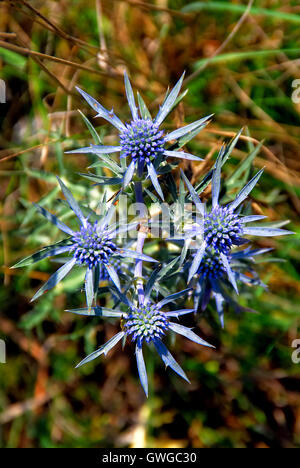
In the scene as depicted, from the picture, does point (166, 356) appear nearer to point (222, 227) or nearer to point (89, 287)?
point (89, 287)

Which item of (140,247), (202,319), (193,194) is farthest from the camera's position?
(202,319)

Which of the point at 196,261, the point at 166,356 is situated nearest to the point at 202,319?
the point at 166,356

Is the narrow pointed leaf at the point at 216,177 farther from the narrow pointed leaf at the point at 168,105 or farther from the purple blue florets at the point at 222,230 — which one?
the narrow pointed leaf at the point at 168,105

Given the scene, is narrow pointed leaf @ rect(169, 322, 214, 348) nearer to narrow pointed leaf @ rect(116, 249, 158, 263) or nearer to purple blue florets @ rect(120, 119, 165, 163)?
narrow pointed leaf @ rect(116, 249, 158, 263)
